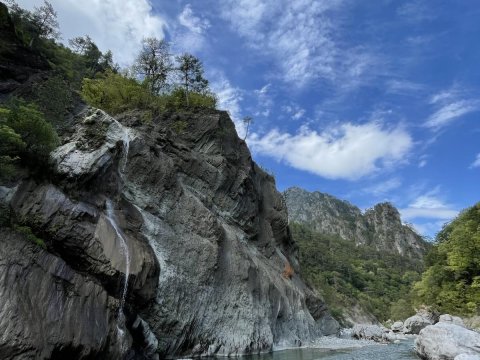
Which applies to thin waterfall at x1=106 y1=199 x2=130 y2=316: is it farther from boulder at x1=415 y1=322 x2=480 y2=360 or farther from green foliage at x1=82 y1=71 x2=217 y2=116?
green foliage at x1=82 y1=71 x2=217 y2=116

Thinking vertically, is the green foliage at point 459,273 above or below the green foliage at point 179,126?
below

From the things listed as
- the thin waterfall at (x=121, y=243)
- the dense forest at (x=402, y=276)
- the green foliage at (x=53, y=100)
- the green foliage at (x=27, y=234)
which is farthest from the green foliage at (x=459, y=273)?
the green foliage at (x=53, y=100)

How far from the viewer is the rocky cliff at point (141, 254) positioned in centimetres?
1675

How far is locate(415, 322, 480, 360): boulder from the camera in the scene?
22.2 m

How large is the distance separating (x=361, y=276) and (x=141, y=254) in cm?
13852

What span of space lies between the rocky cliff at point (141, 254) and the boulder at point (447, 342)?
1333 cm

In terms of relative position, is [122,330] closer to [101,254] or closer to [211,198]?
[101,254]

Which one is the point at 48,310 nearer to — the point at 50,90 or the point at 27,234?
the point at 27,234

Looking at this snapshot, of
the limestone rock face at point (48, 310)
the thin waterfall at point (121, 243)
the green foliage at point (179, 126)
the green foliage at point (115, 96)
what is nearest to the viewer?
Answer: the limestone rock face at point (48, 310)

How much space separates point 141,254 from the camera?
24.3m

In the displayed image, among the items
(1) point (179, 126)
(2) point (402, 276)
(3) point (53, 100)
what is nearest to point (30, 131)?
(3) point (53, 100)

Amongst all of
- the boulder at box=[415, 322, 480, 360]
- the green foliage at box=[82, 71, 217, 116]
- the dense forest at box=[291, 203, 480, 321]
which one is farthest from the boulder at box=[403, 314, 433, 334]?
the green foliage at box=[82, 71, 217, 116]

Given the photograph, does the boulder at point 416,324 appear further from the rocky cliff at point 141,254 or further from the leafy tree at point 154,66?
the leafy tree at point 154,66

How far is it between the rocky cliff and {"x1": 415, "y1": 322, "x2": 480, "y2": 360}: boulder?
13.3 metres
